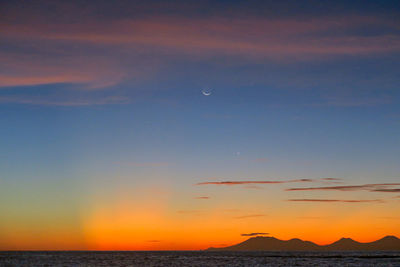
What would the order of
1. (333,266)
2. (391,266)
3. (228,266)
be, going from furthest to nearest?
1. (228,266)
2. (333,266)
3. (391,266)

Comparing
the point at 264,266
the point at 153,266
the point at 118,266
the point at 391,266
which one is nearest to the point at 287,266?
the point at 264,266

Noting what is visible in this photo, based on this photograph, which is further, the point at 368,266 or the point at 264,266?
the point at 264,266

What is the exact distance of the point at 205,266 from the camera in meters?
116

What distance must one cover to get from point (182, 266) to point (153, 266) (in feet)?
24.1

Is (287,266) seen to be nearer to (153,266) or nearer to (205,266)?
Result: (205,266)

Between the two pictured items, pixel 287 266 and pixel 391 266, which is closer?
pixel 391 266

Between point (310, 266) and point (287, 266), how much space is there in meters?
5.76

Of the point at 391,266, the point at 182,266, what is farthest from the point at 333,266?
the point at 182,266

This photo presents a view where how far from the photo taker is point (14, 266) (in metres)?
114

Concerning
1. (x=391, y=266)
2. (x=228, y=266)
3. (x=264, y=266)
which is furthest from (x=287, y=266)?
(x=391, y=266)

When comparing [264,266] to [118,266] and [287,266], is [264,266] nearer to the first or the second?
[287,266]

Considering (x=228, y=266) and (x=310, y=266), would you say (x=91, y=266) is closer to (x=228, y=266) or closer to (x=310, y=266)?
(x=228, y=266)

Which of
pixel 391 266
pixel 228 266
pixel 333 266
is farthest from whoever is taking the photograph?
pixel 228 266

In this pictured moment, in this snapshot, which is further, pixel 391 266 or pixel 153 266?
pixel 153 266
